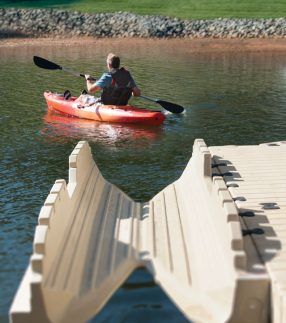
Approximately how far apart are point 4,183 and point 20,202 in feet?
3.48

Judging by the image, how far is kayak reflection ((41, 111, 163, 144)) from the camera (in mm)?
13250

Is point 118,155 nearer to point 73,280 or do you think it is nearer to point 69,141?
point 69,141

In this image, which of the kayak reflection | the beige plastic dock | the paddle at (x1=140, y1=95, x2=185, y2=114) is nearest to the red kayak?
the kayak reflection

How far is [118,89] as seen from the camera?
13844 millimetres

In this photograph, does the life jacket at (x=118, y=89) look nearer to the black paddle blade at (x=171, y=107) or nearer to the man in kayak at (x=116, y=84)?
the man in kayak at (x=116, y=84)

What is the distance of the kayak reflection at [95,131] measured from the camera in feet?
43.5

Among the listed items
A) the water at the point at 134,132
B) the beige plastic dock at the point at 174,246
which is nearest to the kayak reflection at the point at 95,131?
the water at the point at 134,132

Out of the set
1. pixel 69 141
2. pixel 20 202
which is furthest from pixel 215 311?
pixel 69 141

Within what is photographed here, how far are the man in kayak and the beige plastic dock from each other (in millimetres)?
5334

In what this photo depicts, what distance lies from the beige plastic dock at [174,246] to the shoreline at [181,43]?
20485 millimetres

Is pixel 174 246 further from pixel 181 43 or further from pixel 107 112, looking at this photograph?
pixel 181 43

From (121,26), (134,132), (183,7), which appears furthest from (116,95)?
(183,7)

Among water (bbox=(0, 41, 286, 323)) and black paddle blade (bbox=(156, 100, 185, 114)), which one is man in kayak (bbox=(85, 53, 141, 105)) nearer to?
water (bbox=(0, 41, 286, 323))

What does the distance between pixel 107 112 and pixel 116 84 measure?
0.85m
